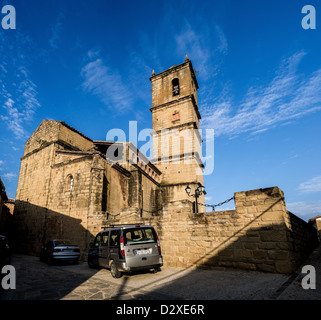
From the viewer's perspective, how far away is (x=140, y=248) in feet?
21.6

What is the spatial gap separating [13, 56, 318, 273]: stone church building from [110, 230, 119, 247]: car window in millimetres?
2472

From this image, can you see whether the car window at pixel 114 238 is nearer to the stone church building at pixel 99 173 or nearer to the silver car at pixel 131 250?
the silver car at pixel 131 250

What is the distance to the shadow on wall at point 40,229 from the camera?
1303 centimetres

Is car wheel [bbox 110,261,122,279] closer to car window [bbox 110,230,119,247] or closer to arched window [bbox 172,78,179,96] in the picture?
car window [bbox 110,230,119,247]

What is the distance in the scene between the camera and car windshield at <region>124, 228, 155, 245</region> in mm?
6659

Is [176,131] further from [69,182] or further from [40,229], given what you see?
[40,229]

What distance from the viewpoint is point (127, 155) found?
20.0 meters


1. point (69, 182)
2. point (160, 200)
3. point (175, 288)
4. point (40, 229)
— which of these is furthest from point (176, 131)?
point (175, 288)

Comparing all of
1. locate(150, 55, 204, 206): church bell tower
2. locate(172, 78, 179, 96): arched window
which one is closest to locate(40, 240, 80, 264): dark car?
locate(150, 55, 204, 206): church bell tower

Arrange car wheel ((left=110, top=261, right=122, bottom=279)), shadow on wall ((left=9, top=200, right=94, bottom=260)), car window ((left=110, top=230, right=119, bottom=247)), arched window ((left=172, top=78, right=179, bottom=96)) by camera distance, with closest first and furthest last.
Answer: car wheel ((left=110, top=261, right=122, bottom=279)) → car window ((left=110, top=230, right=119, bottom=247)) → shadow on wall ((left=9, top=200, right=94, bottom=260)) → arched window ((left=172, top=78, right=179, bottom=96))

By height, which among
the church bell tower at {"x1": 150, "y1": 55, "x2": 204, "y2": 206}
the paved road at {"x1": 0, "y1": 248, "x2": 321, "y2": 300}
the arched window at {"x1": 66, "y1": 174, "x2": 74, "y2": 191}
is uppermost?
the church bell tower at {"x1": 150, "y1": 55, "x2": 204, "y2": 206}

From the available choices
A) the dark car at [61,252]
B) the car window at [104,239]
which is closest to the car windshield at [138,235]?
the car window at [104,239]

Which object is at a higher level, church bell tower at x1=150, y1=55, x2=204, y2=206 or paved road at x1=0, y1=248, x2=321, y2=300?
church bell tower at x1=150, y1=55, x2=204, y2=206
